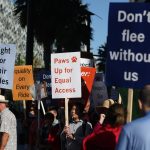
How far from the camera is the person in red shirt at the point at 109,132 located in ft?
19.3

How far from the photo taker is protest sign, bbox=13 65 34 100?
42.1 ft

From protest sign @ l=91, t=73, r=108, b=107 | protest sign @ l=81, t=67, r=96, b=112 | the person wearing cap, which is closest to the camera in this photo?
the person wearing cap

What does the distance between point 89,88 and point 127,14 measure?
5.34m

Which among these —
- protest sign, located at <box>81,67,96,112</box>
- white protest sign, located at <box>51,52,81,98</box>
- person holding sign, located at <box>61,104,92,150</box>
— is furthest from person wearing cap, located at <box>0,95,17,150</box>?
protest sign, located at <box>81,67,96,112</box>

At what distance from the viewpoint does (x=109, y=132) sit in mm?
5957

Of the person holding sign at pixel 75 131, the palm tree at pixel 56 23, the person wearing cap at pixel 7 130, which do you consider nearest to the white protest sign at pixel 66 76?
the person holding sign at pixel 75 131

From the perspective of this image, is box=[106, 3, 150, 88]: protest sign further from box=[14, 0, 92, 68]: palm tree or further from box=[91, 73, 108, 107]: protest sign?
box=[14, 0, 92, 68]: palm tree

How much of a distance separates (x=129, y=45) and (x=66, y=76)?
2985 mm

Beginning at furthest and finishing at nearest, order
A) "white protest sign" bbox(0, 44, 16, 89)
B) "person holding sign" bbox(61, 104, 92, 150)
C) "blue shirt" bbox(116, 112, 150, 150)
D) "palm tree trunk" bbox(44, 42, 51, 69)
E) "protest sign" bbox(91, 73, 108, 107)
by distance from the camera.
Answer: "palm tree trunk" bbox(44, 42, 51, 69)
"protest sign" bbox(91, 73, 108, 107)
"white protest sign" bbox(0, 44, 16, 89)
"person holding sign" bbox(61, 104, 92, 150)
"blue shirt" bbox(116, 112, 150, 150)

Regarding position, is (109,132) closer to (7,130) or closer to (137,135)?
(137,135)

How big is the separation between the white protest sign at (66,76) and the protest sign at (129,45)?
2770mm

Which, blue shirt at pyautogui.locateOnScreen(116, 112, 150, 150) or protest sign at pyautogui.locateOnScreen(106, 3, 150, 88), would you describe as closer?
blue shirt at pyautogui.locateOnScreen(116, 112, 150, 150)

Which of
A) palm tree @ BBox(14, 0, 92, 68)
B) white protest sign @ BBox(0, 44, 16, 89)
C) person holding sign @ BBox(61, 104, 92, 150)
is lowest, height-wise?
person holding sign @ BBox(61, 104, 92, 150)

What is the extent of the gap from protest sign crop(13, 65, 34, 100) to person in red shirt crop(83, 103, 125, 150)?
666 centimetres
